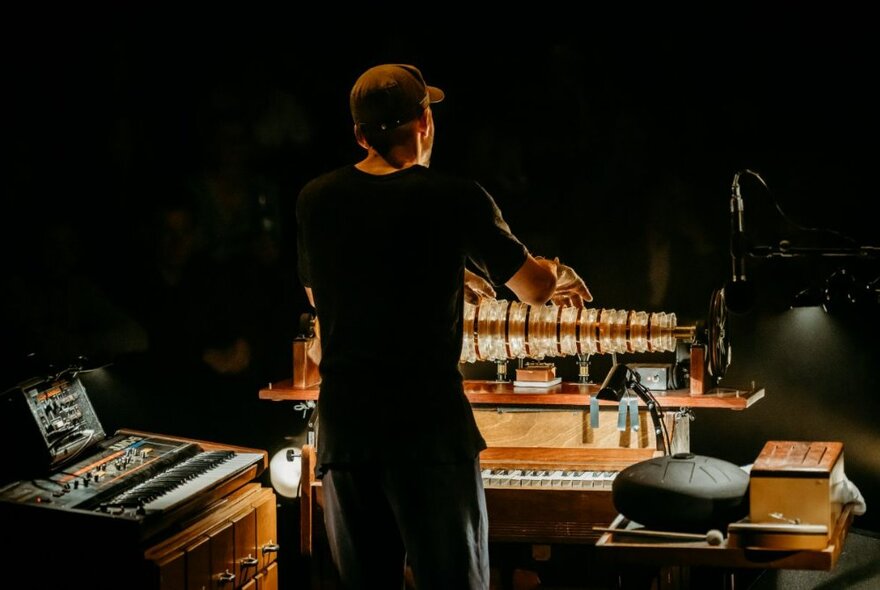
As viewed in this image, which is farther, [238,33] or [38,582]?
[238,33]

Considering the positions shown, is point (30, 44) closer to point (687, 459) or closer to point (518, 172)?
point (518, 172)

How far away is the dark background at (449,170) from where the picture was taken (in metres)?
4.60

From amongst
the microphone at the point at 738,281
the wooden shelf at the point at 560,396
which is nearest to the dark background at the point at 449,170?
the wooden shelf at the point at 560,396

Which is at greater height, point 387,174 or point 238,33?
point 238,33

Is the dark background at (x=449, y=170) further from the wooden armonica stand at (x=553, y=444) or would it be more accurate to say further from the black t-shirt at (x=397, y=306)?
the black t-shirt at (x=397, y=306)

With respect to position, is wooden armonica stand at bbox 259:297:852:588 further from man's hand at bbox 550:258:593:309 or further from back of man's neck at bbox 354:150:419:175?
back of man's neck at bbox 354:150:419:175

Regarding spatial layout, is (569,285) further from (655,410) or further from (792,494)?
(792,494)

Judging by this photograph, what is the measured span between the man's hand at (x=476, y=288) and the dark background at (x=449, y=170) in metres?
1.28

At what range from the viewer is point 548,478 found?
170 inches

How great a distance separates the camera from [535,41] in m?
4.99

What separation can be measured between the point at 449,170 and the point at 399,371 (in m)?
2.76

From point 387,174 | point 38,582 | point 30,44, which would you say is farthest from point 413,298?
point 30,44

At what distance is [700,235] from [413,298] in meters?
2.63

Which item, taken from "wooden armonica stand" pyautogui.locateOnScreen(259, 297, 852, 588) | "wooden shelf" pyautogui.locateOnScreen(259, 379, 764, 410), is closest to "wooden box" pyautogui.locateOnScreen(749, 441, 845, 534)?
"wooden armonica stand" pyautogui.locateOnScreen(259, 297, 852, 588)
